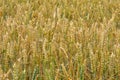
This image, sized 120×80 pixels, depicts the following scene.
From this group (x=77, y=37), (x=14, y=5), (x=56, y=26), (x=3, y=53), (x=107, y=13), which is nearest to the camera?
(x=3, y=53)

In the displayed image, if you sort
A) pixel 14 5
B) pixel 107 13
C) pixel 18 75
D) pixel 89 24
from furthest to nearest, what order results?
pixel 14 5, pixel 107 13, pixel 89 24, pixel 18 75

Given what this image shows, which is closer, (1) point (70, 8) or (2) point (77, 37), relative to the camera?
(2) point (77, 37)

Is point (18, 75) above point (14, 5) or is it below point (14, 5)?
below

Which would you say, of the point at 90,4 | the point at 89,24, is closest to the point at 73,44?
the point at 89,24

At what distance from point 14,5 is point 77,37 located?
48.8 inches

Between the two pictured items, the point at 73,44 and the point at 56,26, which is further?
the point at 56,26

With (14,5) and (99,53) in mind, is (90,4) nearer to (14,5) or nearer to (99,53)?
(14,5)

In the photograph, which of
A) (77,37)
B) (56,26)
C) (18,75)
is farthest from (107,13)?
(18,75)

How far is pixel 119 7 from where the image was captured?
106 inches

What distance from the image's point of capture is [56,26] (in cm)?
204

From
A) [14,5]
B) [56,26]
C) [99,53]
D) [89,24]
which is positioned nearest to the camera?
[99,53]

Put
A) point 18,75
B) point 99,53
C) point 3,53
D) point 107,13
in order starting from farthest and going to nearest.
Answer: point 107,13, point 3,53, point 99,53, point 18,75

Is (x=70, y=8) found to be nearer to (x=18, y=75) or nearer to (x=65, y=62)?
(x=65, y=62)

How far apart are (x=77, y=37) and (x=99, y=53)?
31cm
